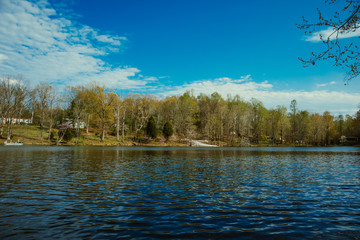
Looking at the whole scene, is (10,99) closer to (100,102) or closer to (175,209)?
(100,102)

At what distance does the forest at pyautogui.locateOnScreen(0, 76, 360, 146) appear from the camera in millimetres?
82438

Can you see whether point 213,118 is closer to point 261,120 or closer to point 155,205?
point 261,120

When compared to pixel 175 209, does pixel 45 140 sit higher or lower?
higher

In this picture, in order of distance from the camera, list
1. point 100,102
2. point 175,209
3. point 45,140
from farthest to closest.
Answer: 1. point 100,102
2. point 45,140
3. point 175,209

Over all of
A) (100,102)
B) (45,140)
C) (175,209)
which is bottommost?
(175,209)

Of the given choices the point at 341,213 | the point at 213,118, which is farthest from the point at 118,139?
the point at 341,213

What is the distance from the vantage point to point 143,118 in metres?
99.4

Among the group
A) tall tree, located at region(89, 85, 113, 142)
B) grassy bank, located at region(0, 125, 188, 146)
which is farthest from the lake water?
→ tall tree, located at region(89, 85, 113, 142)

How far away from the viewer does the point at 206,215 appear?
965 cm

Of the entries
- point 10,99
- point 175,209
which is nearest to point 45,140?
Answer: point 10,99

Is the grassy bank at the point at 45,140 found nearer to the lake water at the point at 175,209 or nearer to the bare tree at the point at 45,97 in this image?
the bare tree at the point at 45,97

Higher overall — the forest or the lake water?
the forest

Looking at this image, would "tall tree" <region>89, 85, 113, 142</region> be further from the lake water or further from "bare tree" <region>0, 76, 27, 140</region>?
the lake water

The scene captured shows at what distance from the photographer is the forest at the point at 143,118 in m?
82.4
